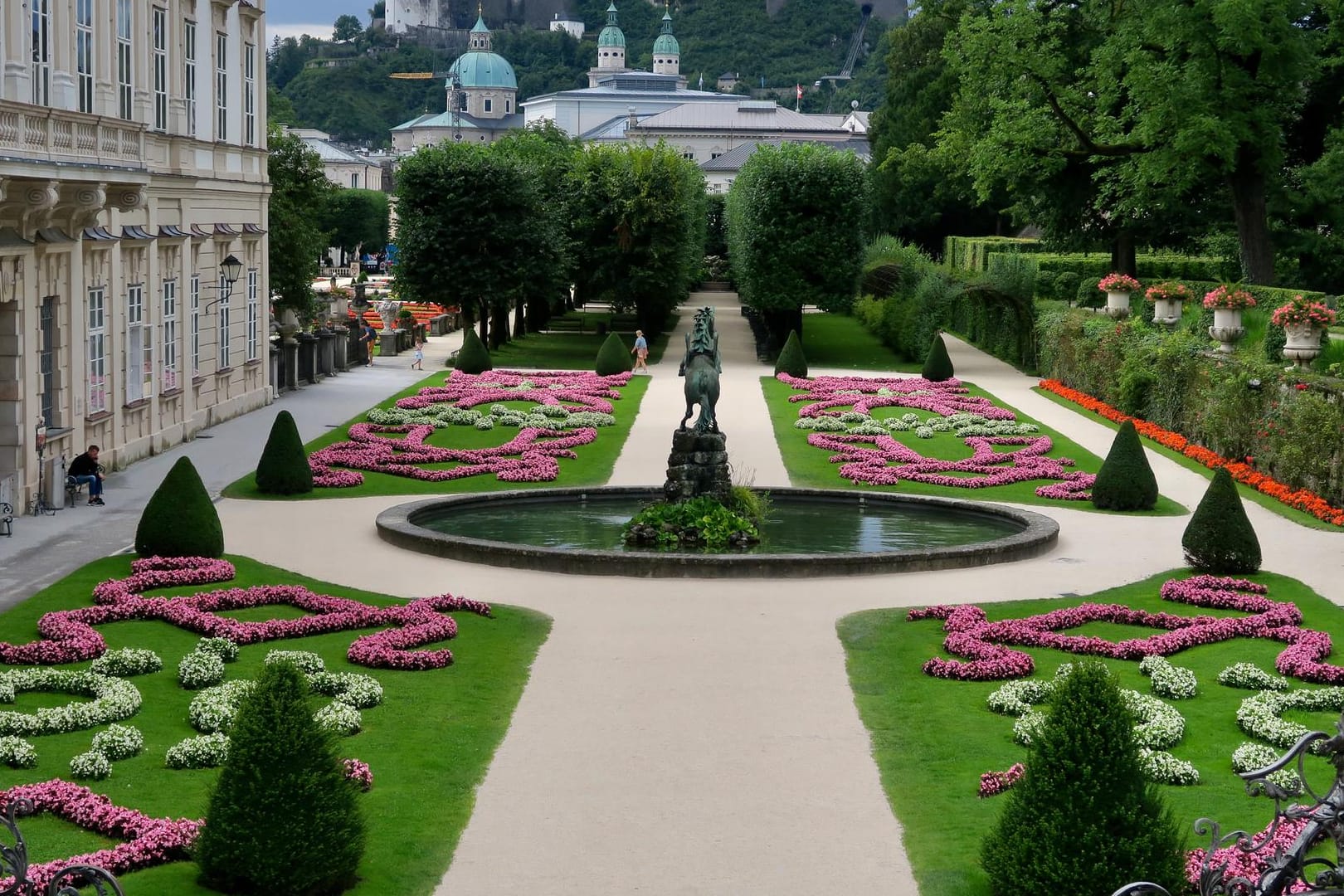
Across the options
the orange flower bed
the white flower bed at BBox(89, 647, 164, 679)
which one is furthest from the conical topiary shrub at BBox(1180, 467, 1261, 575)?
the white flower bed at BBox(89, 647, 164, 679)

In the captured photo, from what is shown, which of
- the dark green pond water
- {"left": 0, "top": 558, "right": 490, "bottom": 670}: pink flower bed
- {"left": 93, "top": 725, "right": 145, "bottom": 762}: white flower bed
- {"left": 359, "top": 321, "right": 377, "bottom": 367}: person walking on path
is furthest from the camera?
{"left": 359, "top": 321, "right": 377, "bottom": 367}: person walking on path

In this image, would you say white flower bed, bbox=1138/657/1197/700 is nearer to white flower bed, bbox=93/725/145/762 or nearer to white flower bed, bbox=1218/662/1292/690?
white flower bed, bbox=1218/662/1292/690

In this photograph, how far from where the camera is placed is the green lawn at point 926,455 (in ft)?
88.9

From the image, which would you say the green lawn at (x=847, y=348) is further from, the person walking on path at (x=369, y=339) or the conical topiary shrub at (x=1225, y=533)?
the conical topiary shrub at (x=1225, y=533)

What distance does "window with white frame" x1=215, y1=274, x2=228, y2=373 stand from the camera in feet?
117

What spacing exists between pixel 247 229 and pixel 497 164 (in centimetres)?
1678

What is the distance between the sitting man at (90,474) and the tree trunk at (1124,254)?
3576 cm

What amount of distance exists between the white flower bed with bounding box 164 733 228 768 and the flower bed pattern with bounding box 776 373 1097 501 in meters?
17.1

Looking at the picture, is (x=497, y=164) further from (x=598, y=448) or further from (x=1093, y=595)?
(x=1093, y=595)

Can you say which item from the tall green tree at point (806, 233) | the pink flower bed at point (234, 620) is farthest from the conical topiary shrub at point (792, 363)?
the pink flower bed at point (234, 620)

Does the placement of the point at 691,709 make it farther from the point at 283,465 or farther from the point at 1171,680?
the point at 283,465

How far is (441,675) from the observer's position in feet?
50.2

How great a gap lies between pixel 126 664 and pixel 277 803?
6062mm

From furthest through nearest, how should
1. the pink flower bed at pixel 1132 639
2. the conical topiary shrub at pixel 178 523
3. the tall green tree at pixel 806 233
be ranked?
the tall green tree at pixel 806 233, the conical topiary shrub at pixel 178 523, the pink flower bed at pixel 1132 639
